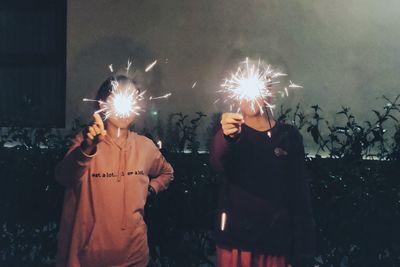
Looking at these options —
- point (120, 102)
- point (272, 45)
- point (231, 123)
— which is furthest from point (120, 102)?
point (272, 45)

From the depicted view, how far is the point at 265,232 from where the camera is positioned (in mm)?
3578

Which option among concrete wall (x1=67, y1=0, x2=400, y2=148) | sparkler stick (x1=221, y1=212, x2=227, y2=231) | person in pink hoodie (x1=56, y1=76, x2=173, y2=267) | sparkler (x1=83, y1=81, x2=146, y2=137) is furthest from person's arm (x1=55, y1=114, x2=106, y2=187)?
concrete wall (x1=67, y1=0, x2=400, y2=148)

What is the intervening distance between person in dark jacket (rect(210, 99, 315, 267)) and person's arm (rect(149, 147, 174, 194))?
0.67 metres

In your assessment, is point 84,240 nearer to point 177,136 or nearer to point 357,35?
point 177,136

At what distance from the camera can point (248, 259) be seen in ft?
11.8

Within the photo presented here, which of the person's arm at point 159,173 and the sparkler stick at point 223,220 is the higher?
the person's arm at point 159,173

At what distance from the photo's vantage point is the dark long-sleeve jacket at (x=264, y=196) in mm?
3580

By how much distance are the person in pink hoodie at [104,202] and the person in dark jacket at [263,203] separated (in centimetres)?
67

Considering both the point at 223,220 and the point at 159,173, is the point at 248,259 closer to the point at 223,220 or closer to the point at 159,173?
the point at 223,220

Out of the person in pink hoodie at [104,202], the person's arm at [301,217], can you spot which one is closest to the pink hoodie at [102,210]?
the person in pink hoodie at [104,202]

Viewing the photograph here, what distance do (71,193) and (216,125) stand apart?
9.09 ft

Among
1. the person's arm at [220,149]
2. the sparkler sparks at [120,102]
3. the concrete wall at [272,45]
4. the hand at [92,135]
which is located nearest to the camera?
the hand at [92,135]

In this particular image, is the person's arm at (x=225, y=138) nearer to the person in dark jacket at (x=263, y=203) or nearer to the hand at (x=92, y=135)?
the person in dark jacket at (x=263, y=203)

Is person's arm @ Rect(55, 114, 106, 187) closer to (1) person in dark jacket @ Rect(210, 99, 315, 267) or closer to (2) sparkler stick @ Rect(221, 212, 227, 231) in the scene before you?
(1) person in dark jacket @ Rect(210, 99, 315, 267)
